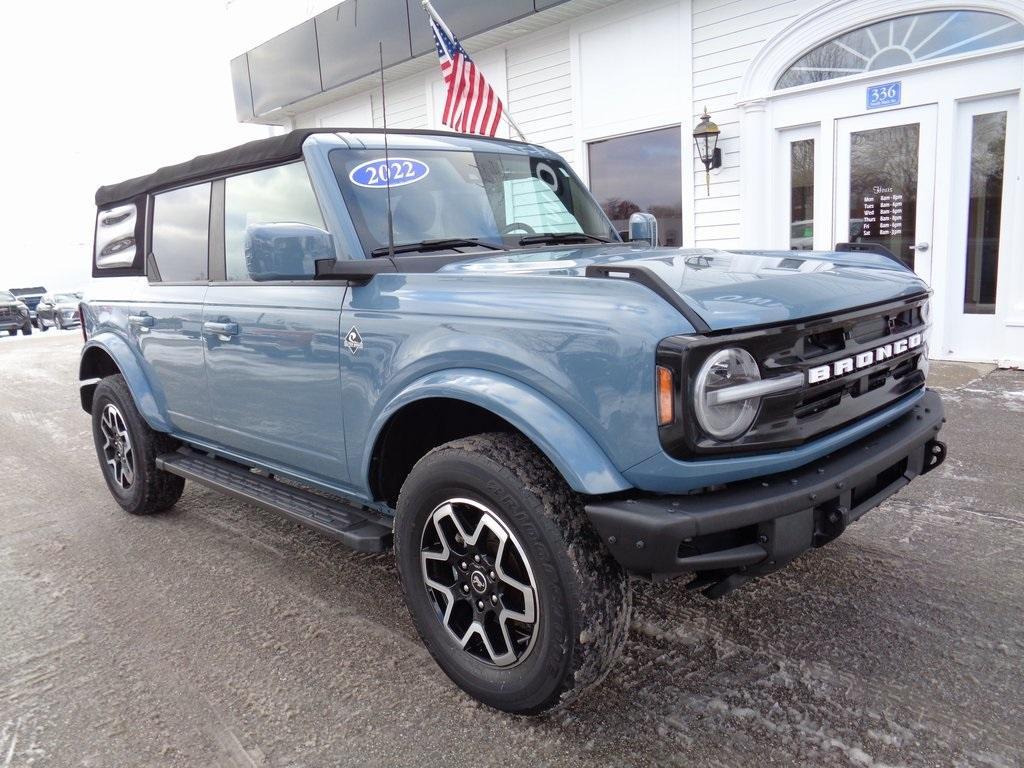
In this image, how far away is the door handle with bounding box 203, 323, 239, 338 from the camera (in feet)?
11.2

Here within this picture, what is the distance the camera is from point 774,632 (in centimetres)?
283

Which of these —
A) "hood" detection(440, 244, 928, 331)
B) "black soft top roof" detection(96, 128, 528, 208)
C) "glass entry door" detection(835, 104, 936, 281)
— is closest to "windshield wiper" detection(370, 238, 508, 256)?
"hood" detection(440, 244, 928, 331)

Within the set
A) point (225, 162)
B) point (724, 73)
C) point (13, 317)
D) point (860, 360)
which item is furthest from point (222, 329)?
point (13, 317)

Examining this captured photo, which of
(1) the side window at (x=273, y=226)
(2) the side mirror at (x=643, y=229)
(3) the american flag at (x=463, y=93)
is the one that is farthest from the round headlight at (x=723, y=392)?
(3) the american flag at (x=463, y=93)

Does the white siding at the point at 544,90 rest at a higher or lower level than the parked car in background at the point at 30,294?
higher

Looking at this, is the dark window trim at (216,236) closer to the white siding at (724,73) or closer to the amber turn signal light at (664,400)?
the amber turn signal light at (664,400)

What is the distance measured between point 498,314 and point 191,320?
6.87ft

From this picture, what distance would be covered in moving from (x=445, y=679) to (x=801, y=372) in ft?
5.21

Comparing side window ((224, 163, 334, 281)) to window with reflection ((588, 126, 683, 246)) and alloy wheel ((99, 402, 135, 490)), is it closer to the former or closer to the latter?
alloy wheel ((99, 402, 135, 490))

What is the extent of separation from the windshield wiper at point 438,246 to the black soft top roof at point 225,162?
587 millimetres

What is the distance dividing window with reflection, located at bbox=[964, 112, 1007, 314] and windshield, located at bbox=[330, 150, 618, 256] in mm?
5525

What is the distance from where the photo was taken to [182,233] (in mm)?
4078

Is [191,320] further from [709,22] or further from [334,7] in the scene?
[334,7]

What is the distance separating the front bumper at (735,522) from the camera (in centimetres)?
196
